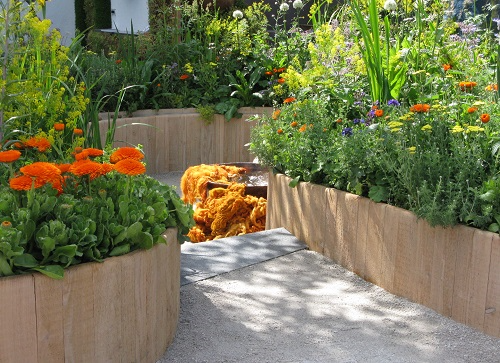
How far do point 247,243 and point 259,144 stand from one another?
0.76m

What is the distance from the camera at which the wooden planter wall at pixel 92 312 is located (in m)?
2.37

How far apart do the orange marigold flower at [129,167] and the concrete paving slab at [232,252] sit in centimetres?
120

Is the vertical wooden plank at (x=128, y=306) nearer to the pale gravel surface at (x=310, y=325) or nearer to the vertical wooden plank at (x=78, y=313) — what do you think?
the vertical wooden plank at (x=78, y=313)

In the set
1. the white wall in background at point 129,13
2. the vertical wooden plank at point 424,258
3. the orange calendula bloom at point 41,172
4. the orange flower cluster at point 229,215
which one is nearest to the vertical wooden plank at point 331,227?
the vertical wooden plank at point 424,258

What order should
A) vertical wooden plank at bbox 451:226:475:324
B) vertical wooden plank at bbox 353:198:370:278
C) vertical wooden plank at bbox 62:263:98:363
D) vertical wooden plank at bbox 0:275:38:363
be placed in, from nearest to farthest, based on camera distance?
vertical wooden plank at bbox 0:275:38:363 < vertical wooden plank at bbox 62:263:98:363 < vertical wooden plank at bbox 451:226:475:324 < vertical wooden plank at bbox 353:198:370:278

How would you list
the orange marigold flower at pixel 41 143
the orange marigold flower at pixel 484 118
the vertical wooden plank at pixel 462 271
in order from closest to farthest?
the orange marigold flower at pixel 41 143 < the vertical wooden plank at pixel 462 271 < the orange marigold flower at pixel 484 118

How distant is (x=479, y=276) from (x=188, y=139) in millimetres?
5206

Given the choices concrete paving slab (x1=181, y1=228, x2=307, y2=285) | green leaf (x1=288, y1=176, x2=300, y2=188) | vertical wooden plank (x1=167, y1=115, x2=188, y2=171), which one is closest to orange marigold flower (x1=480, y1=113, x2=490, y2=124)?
green leaf (x1=288, y1=176, x2=300, y2=188)

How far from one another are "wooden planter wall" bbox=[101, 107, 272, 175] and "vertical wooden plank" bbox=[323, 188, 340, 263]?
386 cm

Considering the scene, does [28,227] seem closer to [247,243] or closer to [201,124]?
[247,243]

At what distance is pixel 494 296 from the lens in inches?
123

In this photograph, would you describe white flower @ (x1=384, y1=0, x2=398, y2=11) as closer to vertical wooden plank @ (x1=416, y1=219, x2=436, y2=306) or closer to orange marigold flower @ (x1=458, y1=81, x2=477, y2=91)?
orange marigold flower @ (x1=458, y1=81, x2=477, y2=91)

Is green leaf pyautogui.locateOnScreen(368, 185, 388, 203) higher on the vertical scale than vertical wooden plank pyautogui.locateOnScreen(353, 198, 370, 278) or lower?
higher

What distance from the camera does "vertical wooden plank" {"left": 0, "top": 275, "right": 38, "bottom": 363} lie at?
2.34 metres
